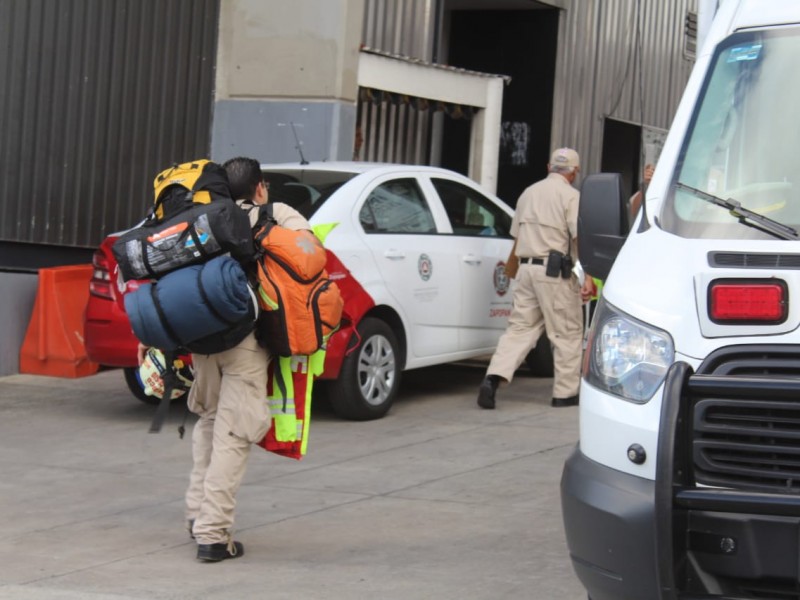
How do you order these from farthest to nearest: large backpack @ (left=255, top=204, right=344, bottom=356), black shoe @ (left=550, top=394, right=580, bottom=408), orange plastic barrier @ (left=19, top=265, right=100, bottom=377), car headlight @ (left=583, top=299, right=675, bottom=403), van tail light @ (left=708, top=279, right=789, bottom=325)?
orange plastic barrier @ (left=19, top=265, right=100, bottom=377) → black shoe @ (left=550, top=394, right=580, bottom=408) → large backpack @ (left=255, top=204, right=344, bottom=356) → car headlight @ (left=583, top=299, right=675, bottom=403) → van tail light @ (left=708, top=279, right=789, bottom=325)

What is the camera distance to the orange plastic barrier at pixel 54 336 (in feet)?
36.1

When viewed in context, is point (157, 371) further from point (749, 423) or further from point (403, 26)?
point (403, 26)

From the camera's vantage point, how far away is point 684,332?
4.20 meters

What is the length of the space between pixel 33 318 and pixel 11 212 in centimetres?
88

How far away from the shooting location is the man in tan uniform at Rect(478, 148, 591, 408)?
10016 mm

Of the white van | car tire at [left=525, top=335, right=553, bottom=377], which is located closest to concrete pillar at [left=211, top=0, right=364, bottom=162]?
car tire at [left=525, top=335, right=553, bottom=377]

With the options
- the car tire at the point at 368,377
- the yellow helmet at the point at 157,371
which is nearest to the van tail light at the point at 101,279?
the car tire at the point at 368,377

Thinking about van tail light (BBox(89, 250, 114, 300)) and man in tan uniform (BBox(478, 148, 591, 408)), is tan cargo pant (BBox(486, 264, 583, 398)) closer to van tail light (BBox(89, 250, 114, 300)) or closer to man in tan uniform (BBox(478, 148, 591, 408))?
man in tan uniform (BBox(478, 148, 591, 408))

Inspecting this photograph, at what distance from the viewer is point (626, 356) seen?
4332mm

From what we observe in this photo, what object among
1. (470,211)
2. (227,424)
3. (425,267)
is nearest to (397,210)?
(425,267)

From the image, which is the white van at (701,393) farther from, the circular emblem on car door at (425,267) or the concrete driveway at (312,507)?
the circular emblem on car door at (425,267)

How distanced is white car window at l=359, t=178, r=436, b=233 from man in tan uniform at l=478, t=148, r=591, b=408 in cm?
70

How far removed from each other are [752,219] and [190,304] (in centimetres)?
226

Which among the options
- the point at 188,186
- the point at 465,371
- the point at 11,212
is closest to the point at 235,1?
the point at 11,212
